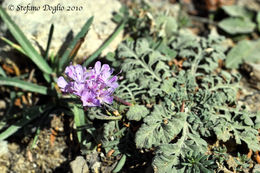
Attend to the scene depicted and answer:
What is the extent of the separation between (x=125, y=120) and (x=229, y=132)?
1152 mm

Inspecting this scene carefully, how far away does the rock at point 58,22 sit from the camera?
12.4 feet

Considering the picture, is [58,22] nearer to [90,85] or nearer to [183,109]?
[90,85]

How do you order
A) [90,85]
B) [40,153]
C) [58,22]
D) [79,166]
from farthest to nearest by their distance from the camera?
[58,22] < [40,153] < [79,166] < [90,85]

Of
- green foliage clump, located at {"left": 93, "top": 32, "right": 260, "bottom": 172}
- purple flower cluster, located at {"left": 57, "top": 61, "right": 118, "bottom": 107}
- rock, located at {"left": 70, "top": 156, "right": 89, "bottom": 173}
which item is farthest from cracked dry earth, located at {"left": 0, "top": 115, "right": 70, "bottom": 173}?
purple flower cluster, located at {"left": 57, "top": 61, "right": 118, "bottom": 107}

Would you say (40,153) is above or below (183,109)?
below

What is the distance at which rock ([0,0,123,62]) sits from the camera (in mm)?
3791

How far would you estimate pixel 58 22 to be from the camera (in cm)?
387

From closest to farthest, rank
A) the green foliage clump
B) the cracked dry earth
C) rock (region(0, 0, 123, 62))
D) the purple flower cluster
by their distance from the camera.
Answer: the purple flower cluster
the green foliage clump
the cracked dry earth
rock (region(0, 0, 123, 62))

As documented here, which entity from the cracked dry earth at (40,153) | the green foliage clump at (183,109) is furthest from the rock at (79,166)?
the green foliage clump at (183,109)

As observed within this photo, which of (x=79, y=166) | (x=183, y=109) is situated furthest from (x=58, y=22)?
(x=183, y=109)

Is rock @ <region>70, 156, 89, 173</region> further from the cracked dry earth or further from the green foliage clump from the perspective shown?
the green foliage clump

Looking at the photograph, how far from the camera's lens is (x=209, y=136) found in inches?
118

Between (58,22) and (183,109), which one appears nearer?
(183,109)

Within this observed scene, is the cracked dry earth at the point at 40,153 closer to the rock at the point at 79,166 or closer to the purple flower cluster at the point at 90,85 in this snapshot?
the rock at the point at 79,166
